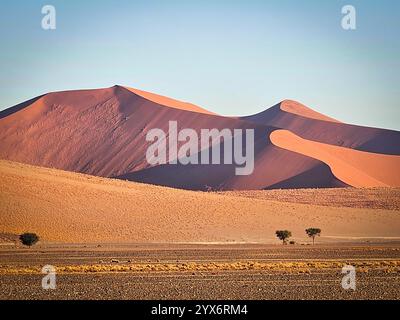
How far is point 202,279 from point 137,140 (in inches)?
3964

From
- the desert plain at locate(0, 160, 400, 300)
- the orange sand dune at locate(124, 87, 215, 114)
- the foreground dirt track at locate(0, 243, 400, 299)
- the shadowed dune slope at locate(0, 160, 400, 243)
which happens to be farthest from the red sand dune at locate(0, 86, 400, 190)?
the foreground dirt track at locate(0, 243, 400, 299)

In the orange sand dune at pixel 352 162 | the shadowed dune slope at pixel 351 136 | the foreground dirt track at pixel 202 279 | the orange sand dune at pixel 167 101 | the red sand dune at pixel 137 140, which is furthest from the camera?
the shadowed dune slope at pixel 351 136

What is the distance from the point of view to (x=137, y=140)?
12262 centimetres

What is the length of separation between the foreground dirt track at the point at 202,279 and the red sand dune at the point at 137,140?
208ft

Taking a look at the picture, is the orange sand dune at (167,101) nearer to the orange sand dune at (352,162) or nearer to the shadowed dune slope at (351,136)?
the shadowed dune slope at (351,136)

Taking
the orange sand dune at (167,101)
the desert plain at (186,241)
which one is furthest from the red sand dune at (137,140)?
the desert plain at (186,241)

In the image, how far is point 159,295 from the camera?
1819cm

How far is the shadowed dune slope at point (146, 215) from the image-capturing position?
5350 cm

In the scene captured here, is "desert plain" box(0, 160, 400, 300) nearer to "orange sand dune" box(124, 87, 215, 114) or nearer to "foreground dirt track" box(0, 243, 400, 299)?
"foreground dirt track" box(0, 243, 400, 299)

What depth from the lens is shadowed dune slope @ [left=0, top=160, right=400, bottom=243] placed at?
5350cm
